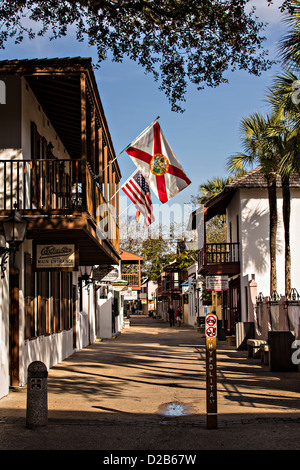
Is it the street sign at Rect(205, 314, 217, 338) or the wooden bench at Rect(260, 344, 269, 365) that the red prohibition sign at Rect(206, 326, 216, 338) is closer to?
the street sign at Rect(205, 314, 217, 338)

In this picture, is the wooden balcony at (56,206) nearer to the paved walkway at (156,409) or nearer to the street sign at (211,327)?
the paved walkway at (156,409)

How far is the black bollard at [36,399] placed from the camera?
8.36 metres

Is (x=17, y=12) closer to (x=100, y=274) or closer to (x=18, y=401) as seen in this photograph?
(x=18, y=401)

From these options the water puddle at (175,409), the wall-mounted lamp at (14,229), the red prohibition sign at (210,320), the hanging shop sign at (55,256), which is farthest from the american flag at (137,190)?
the red prohibition sign at (210,320)

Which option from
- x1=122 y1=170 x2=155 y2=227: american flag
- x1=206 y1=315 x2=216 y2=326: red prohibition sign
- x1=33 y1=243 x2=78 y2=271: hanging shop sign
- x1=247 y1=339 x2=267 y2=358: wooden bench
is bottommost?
x1=247 y1=339 x2=267 y2=358: wooden bench

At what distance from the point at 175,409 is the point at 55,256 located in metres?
4.19

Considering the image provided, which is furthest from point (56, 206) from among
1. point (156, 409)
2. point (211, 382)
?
point (211, 382)

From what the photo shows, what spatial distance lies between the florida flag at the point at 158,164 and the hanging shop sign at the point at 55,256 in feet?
8.31

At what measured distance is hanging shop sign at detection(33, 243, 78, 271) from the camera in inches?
492

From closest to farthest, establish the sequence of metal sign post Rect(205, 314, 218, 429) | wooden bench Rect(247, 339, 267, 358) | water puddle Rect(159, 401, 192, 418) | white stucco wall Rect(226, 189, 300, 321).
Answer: metal sign post Rect(205, 314, 218, 429) < water puddle Rect(159, 401, 192, 418) < wooden bench Rect(247, 339, 267, 358) < white stucco wall Rect(226, 189, 300, 321)

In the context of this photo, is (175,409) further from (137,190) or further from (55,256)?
(137,190)

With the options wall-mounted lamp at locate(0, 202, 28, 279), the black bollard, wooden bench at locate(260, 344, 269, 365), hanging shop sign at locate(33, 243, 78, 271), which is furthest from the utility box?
the black bollard

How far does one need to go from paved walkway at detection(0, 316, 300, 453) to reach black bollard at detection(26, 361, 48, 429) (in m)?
0.14

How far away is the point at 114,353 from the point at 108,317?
941 centimetres
